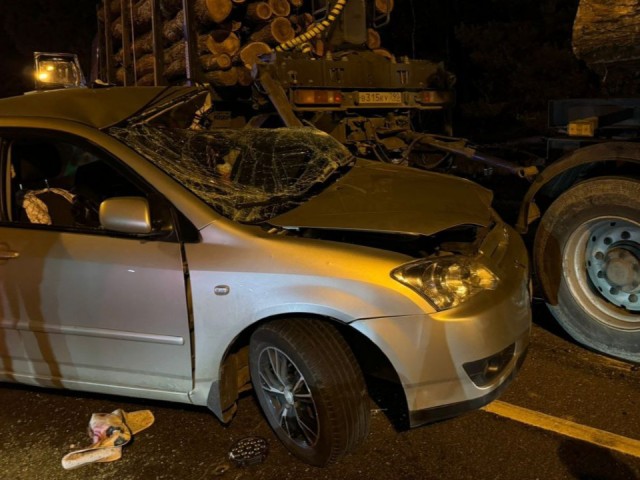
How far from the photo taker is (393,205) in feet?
10.6

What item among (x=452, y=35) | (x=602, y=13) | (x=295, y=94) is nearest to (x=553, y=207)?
(x=602, y=13)

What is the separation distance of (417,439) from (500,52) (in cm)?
837

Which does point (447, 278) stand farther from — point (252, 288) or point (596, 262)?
point (596, 262)

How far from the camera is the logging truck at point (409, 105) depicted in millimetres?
3814

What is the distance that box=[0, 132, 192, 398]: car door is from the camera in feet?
9.68

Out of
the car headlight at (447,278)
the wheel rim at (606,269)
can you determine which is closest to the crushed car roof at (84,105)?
the car headlight at (447,278)

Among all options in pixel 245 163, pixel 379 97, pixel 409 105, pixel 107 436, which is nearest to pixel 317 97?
pixel 379 97

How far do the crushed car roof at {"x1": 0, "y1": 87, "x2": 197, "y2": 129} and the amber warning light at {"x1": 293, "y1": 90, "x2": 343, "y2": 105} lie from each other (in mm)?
3132

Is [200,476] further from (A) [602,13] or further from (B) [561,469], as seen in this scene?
(A) [602,13]

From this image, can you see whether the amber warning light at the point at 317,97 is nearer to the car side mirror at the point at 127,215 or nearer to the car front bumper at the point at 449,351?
the car side mirror at the point at 127,215

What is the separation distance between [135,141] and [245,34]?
5.54 metres

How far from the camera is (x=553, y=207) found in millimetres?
4082

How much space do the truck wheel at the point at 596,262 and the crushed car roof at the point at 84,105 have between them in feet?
8.89

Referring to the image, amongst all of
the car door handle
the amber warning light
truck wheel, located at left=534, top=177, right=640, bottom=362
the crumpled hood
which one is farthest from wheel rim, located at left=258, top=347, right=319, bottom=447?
the amber warning light
